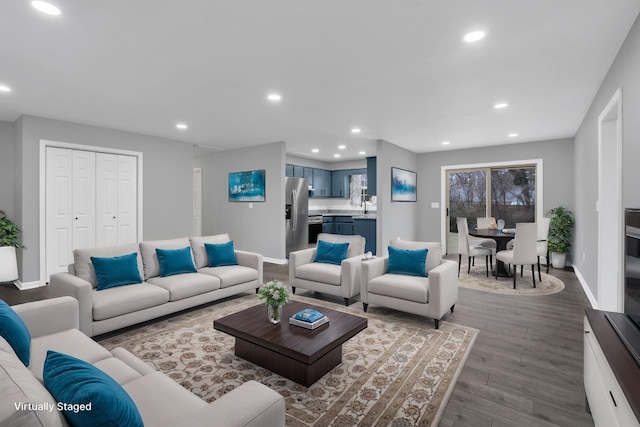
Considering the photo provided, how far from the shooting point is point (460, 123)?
5191 mm

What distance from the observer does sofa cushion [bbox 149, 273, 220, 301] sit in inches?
136

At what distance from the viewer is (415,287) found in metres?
3.37

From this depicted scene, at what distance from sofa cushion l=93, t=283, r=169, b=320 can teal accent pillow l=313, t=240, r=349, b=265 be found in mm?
1991

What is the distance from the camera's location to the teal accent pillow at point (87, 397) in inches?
36.4

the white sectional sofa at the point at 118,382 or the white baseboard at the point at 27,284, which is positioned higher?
the white sectional sofa at the point at 118,382

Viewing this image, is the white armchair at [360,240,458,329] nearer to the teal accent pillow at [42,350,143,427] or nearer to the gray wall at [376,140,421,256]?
the gray wall at [376,140,421,256]

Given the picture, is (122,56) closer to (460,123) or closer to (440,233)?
(460,123)

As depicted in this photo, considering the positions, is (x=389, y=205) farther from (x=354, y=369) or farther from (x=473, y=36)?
(x=354, y=369)

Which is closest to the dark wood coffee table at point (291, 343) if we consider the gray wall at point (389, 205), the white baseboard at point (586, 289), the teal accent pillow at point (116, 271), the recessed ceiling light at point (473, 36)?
the teal accent pillow at point (116, 271)

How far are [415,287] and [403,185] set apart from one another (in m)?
4.29

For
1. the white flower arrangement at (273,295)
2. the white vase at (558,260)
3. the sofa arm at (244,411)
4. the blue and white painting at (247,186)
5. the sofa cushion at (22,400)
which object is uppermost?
the blue and white painting at (247,186)

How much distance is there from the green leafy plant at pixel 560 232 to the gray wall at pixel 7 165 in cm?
940

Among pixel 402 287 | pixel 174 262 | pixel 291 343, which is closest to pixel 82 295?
pixel 174 262

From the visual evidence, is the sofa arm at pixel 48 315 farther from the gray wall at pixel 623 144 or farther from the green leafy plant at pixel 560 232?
the green leafy plant at pixel 560 232
